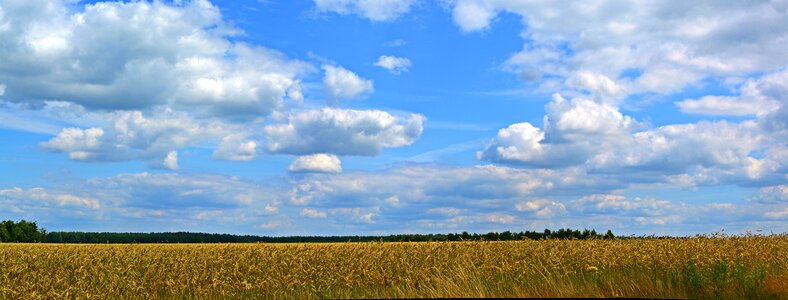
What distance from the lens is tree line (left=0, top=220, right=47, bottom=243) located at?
89.2m

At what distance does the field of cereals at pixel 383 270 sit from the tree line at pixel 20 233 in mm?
75804

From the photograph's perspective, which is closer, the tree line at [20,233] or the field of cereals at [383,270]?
the field of cereals at [383,270]

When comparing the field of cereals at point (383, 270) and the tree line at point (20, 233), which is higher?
the tree line at point (20, 233)

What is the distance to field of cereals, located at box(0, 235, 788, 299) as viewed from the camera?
15.3m

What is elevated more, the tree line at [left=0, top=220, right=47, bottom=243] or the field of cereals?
the tree line at [left=0, top=220, right=47, bottom=243]

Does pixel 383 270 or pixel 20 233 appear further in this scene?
pixel 20 233

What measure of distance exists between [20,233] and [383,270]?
88488 millimetres

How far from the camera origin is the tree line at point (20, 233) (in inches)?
3514

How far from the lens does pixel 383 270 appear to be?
61.7 ft

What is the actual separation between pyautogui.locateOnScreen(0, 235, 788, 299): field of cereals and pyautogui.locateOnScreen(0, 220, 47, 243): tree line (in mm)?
75804

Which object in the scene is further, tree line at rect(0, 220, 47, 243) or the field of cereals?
tree line at rect(0, 220, 47, 243)

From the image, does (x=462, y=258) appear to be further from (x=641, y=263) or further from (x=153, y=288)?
(x=153, y=288)

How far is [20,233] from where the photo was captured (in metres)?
91.0

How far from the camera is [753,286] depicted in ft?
45.1
